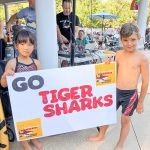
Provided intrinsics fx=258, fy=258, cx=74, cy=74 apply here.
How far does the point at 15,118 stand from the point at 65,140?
32.0 inches

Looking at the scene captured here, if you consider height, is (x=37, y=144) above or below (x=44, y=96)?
below

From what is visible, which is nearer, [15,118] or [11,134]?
[15,118]

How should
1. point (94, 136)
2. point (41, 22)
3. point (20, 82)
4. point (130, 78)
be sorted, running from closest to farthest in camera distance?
1. point (20, 82)
2. point (130, 78)
3. point (41, 22)
4. point (94, 136)

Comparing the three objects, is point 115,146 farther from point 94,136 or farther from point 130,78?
point 130,78

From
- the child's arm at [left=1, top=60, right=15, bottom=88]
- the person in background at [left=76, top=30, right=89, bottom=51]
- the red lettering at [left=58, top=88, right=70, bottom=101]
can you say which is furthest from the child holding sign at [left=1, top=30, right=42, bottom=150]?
the person in background at [left=76, top=30, right=89, bottom=51]

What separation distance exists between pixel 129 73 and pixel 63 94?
29.2 inches

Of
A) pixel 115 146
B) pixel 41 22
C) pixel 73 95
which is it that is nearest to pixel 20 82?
pixel 73 95

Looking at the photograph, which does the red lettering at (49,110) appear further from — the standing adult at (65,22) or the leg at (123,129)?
the standing adult at (65,22)

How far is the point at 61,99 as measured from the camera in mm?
2793

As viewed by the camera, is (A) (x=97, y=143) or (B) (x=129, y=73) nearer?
(B) (x=129, y=73)

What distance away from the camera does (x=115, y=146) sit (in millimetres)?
3029

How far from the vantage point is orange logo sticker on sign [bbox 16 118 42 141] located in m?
2.70

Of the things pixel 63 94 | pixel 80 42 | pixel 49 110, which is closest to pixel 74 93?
pixel 63 94

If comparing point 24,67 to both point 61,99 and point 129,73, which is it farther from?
point 129,73
